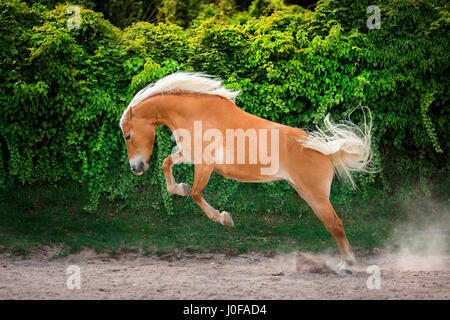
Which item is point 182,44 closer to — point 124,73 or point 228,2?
point 124,73

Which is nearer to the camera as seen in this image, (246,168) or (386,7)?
(246,168)

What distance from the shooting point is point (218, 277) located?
4918 millimetres

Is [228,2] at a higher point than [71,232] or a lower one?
higher

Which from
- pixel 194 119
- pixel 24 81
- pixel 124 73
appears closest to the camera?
pixel 194 119

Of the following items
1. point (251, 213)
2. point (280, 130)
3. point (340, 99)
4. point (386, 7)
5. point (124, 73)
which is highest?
point (386, 7)

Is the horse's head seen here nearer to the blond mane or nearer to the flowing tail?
the blond mane

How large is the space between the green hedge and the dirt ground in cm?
121

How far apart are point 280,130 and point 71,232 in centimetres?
399

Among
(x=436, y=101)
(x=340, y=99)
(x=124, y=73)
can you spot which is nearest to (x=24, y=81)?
(x=124, y=73)

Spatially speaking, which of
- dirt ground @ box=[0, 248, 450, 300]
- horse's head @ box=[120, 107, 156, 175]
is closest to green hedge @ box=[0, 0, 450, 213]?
dirt ground @ box=[0, 248, 450, 300]

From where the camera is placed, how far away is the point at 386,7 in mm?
7492

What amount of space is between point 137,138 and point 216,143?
2.73ft

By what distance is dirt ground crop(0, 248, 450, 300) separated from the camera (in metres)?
4.03

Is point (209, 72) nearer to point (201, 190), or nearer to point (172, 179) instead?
point (172, 179)
